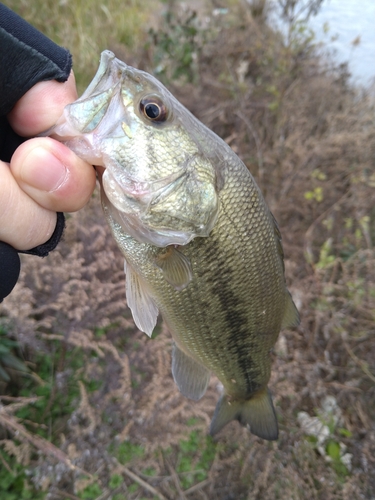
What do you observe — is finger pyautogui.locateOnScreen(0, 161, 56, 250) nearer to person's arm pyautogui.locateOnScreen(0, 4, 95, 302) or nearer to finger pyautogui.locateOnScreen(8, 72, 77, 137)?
person's arm pyautogui.locateOnScreen(0, 4, 95, 302)

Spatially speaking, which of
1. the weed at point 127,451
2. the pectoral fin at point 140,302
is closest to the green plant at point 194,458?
the weed at point 127,451

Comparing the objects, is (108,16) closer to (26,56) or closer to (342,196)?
(342,196)

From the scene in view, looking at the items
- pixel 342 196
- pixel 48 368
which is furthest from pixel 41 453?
pixel 342 196

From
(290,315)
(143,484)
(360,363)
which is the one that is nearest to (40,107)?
(290,315)

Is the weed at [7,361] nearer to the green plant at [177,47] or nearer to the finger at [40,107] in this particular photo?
the finger at [40,107]

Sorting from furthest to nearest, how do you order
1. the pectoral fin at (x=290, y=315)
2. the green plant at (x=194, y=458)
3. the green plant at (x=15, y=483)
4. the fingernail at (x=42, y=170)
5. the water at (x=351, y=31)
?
the water at (x=351, y=31), the green plant at (x=194, y=458), the green plant at (x=15, y=483), the pectoral fin at (x=290, y=315), the fingernail at (x=42, y=170)

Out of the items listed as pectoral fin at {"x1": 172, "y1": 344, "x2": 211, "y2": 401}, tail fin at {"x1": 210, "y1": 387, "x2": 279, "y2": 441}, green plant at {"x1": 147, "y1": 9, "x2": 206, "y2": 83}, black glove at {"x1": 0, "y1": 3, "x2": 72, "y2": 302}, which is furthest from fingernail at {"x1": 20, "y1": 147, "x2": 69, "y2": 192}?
green plant at {"x1": 147, "y1": 9, "x2": 206, "y2": 83}
